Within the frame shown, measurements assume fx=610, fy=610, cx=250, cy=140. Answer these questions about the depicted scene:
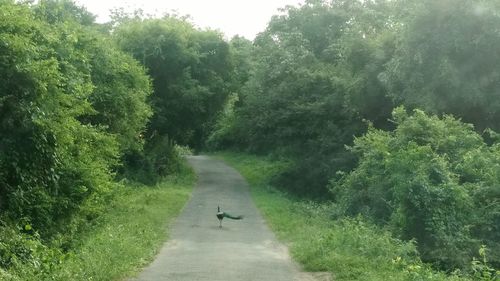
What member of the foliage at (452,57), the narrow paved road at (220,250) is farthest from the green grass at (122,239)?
the foliage at (452,57)

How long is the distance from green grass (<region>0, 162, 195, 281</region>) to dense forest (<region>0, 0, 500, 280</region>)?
1.74 ft

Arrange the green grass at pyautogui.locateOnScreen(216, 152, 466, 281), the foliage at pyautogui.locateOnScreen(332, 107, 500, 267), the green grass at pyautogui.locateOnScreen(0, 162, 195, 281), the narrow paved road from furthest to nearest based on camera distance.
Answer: the foliage at pyautogui.locateOnScreen(332, 107, 500, 267) < the narrow paved road < the green grass at pyautogui.locateOnScreen(216, 152, 466, 281) < the green grass at pyautogui.locateOnScreen(0, 162, 195, 281)

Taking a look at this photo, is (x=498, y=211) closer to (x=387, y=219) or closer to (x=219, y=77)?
(x=387, y=219)

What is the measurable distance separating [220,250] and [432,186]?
5929 millimetres

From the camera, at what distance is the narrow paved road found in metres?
11.3

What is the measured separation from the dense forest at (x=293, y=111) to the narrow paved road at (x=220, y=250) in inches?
94.5

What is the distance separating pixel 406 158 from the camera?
17.2 m

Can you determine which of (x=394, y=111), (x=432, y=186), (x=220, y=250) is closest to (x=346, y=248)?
(x=220, y=250)

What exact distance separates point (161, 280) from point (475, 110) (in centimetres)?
1665

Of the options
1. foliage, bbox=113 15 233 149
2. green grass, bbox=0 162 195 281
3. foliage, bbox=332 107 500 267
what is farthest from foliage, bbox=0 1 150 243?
foliage, bbox=113 15 233 149

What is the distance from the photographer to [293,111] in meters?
31.4

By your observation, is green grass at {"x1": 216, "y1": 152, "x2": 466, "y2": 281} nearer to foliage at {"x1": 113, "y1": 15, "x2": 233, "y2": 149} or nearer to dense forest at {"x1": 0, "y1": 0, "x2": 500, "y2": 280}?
dense forest at {"x1": 0, "y1": 0, "x2": 500, "y2": 280}

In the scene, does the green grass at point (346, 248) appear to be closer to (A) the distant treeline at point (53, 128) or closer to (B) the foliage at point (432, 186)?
(B) the foliage at point (432, 186)

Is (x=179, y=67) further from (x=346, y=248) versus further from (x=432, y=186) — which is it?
(x=346, y=248)
